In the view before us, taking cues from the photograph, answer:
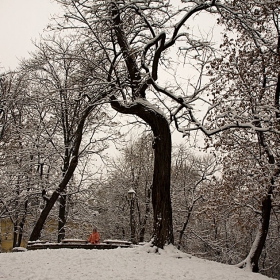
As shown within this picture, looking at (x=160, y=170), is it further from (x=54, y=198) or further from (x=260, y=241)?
(x=54, y=198)

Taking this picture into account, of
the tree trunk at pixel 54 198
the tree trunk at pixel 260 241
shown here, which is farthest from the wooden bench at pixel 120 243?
the tree trunk at pixel 260 241

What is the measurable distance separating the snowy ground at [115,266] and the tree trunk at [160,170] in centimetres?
52

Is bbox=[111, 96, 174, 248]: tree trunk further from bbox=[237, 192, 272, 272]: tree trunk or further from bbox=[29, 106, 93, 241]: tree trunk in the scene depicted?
bbox=[29, 106, 93, 241]: tree trunk

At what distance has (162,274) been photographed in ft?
24.9

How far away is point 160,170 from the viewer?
10211 millimetres

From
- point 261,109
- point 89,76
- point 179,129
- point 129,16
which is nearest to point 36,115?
point 89,76

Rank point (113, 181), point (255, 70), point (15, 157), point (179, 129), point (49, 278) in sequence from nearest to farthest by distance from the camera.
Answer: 1. point (49, 278)
2. point (179, 129)
3. point (255, 70)
4. point (15, 157)
5. point (113, 181)

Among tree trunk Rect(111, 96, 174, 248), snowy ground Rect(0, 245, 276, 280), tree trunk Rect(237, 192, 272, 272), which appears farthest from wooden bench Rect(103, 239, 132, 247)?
tree trunk Rect(237, 192, 272, 272)

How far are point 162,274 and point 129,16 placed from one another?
7630 mm

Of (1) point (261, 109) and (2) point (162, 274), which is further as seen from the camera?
(1) point (261, 109)

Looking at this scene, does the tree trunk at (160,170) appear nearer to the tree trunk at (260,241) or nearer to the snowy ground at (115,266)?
the snowy ground at (115,266)

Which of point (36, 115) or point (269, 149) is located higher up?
point (36, 115)

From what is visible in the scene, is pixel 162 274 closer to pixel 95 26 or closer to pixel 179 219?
pixel 95 26

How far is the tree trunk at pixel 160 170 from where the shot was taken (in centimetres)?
984
